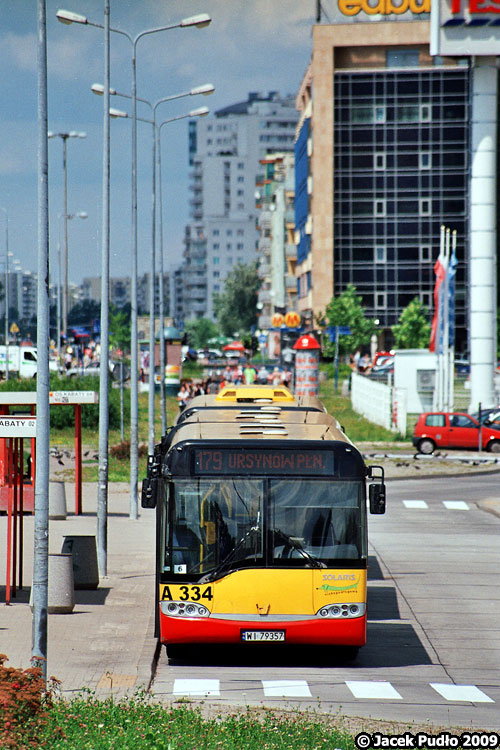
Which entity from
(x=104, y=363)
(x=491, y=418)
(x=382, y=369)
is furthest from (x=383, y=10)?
(x=104, y=363)

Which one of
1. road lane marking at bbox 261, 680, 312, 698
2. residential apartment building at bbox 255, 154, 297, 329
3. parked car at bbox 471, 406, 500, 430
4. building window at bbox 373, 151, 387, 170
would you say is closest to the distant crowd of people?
parked car at bbox 471, 406, 500, 430

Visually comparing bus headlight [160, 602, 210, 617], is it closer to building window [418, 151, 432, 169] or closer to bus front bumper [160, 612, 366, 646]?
bus front bumper [160, 612, 366, 646]

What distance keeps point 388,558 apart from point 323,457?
30.8 feet

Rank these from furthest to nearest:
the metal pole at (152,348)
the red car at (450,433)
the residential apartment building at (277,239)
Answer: the residential apartment building at (277,239), the red car at (450,433), the metal pole at (152,348)

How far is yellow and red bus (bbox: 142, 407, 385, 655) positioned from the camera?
12688 millimetres

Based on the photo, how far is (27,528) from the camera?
2366 cm

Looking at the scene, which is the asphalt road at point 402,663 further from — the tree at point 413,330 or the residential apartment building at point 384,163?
the residential apartment building at point 384,163

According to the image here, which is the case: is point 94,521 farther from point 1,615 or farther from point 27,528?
point 1,615

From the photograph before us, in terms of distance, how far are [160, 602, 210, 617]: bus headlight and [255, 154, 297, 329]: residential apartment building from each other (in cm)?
11229

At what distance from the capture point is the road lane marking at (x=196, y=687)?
37.0 feet

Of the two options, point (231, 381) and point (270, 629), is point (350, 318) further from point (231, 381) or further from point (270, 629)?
point (270, 629)

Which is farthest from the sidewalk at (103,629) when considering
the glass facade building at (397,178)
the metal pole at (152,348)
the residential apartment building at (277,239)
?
the residential apartment building at (277,239)

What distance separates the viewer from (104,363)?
65.7 feet

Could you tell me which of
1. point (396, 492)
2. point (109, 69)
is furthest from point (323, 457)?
point (396, 492)
